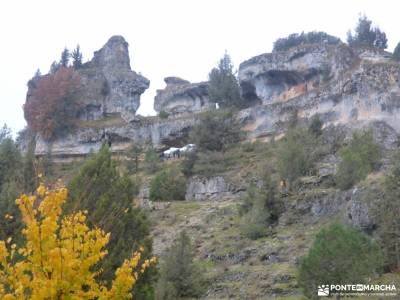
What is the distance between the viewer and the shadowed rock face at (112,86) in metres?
68.4

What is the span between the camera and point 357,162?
3052 centimetres

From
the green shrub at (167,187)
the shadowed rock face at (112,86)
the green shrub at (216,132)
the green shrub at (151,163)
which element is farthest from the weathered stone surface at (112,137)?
the green shrub at (167,187)

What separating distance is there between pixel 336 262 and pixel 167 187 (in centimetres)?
2529

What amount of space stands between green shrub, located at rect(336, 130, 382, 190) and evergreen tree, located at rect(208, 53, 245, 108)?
Result: 29.1 metres

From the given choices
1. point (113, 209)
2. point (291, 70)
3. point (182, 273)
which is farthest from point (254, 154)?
point (113, 209)

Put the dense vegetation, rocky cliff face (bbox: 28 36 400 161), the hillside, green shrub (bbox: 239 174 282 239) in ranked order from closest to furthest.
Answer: the hillside, green shrub (bbox: 239 174 282 239), rocky cliff face (bbox: 28 36 400 161), the dense vegetation

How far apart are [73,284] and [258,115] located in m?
49.5

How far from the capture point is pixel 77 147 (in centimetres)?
6347

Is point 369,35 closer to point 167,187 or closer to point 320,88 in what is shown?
point 320,88

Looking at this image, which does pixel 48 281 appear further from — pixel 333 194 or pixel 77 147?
pixel 77 147

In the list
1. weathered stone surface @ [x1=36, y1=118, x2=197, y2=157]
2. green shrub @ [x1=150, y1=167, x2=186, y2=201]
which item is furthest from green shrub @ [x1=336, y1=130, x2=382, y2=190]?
weathered stone surface @ [x1=36, y1=118, x2=197, y2=157]

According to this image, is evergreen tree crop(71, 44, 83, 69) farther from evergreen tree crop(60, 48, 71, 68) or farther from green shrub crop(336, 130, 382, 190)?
green shrub crop(336, 130, 382, 190)

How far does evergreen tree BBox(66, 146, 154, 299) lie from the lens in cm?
1498

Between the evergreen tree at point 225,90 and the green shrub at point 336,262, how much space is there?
4537 centimetres
